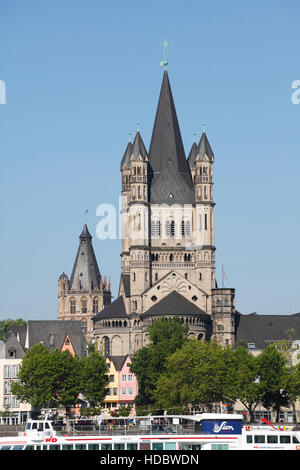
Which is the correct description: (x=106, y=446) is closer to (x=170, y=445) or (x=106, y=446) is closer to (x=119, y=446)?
(x=119, y=446)

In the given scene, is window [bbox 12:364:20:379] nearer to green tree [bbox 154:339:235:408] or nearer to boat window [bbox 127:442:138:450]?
green tree [bbox 154:339:235:408]

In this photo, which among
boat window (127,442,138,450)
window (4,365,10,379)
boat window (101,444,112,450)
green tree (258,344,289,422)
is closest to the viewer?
boat window (101,444,112,450)

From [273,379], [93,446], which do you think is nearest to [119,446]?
[93,446]

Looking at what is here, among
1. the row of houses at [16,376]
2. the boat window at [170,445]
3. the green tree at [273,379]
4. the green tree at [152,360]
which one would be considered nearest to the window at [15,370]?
the row of houses at [16,376]

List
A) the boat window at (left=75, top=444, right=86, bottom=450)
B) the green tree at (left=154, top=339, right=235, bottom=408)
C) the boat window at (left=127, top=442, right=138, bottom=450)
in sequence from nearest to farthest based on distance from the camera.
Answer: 1. the boat window at (left=127, top=442, right=138, bottom=450)
2. the boat window at (left=75, top=444, right=86, bottom=450)
3. the green tree at (left=154, top=339, right=235, bottom=408)

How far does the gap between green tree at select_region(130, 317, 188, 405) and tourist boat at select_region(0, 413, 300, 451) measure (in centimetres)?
7215

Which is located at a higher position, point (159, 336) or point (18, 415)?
point (159, 336)

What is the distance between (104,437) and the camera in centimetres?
9606

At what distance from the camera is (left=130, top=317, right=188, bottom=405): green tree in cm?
17475

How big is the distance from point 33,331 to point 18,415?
72.8ft

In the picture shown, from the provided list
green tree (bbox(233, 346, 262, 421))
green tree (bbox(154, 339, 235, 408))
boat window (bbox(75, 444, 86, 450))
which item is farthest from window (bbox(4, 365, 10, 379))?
boat window (bbox(75, 444, 86, 450))

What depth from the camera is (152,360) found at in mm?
176250
